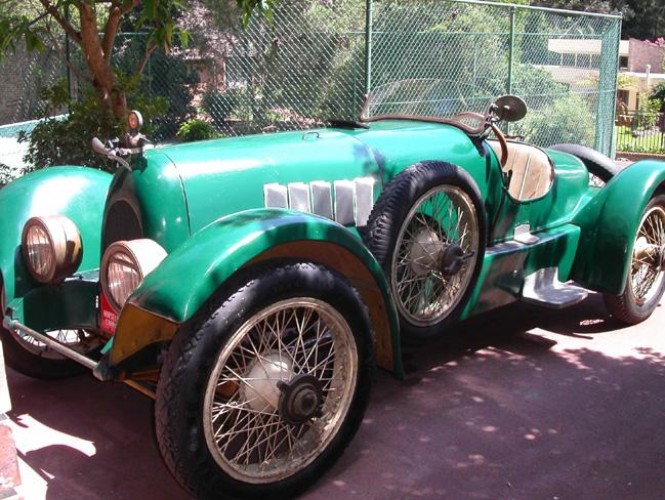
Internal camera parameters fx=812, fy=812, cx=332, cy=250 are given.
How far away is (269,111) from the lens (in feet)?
33.6

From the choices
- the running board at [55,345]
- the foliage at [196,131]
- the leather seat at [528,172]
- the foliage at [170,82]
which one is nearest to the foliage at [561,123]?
the foliage at [196,131]

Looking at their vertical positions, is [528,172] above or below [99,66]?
below

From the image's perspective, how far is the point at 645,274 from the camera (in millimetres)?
5754

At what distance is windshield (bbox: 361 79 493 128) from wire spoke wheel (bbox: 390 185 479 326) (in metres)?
0.93

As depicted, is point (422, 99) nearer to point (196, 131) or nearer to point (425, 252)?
point (196, 131)

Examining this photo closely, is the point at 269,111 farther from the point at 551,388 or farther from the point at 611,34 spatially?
the point at 551,388

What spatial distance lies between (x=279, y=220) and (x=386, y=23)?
22.8ft

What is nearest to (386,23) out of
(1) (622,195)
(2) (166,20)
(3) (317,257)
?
(2) (166,20)

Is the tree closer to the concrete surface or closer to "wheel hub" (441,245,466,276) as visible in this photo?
"wheel hub" (441,245,466,276)

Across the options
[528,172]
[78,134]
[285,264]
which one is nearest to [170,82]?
[78,134]

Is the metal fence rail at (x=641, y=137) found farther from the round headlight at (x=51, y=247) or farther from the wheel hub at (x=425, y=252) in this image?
the round headlight at (x=51, y=247)

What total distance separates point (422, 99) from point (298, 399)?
482cm

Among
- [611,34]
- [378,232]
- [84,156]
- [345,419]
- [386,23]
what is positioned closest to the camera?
[345,419]

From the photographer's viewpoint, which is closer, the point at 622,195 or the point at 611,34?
the point at 622,195
